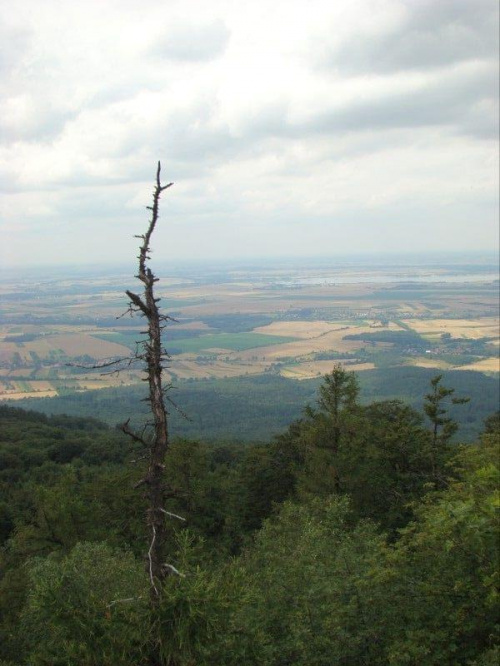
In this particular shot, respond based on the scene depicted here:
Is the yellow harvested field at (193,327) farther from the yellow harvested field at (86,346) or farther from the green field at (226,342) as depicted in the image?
the yellow harvested field at (86,346)

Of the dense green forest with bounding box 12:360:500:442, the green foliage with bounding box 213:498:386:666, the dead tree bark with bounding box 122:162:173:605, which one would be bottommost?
the dense green forest with bounding box 12:360:500:442

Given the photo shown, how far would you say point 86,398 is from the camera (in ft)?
258

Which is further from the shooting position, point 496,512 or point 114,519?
point 114,519

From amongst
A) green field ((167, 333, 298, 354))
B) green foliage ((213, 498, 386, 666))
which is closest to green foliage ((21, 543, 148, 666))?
green foliage ((213, 498, 386, 666))

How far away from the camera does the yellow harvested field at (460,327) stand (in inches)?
4313

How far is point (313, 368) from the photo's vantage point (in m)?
85.8

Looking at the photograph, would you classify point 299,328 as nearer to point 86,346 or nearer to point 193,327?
→ point 193,327

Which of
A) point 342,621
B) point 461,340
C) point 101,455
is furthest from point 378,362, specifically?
point 342,621

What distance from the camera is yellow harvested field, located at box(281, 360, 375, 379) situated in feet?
270

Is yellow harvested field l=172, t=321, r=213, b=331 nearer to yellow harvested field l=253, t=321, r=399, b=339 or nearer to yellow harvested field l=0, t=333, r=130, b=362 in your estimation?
yellow harvested field l=253, t=321, r=399, b=339

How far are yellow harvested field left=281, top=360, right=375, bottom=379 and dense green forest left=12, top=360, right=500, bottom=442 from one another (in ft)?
6.74

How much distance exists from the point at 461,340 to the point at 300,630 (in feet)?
332

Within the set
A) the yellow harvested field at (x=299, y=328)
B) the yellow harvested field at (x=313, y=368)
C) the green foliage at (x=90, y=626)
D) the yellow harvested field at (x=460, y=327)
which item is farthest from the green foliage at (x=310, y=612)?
the yellow harvested field at (x=460, y=327)

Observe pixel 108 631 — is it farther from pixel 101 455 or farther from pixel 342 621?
pixel 101 455
